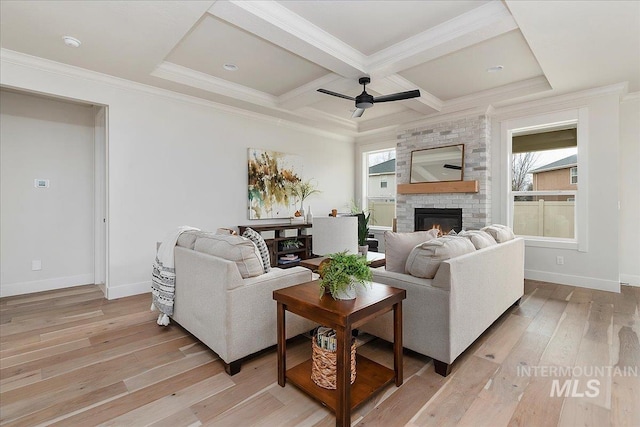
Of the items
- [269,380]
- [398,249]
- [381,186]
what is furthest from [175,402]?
[381,186]

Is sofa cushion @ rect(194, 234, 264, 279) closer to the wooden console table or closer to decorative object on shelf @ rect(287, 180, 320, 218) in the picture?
the wooden console table

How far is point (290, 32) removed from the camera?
2.71 metres

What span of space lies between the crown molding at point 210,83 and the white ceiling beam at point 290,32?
152 cm

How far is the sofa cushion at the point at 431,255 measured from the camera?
2.12 m

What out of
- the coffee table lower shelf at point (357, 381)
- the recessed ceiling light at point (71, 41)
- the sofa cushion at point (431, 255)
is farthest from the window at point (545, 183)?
the recessed ceiling light at point (71, 41)

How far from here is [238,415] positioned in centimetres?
168

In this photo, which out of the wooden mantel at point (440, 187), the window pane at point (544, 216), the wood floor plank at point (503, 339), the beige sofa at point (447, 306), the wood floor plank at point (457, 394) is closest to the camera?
the wood floor plank at point (457, 394)

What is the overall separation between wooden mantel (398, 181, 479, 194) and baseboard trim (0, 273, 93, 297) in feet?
16.9

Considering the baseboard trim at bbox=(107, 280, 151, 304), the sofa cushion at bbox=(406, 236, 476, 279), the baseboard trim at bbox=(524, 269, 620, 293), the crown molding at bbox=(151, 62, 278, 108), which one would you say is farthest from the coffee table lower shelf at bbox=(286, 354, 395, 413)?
the baseboard trim at bbox=(524, 269, 620, 293)

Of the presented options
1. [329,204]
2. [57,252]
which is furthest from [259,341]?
[329,204]

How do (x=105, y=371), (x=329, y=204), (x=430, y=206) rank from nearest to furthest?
(x=105, y=371), (x=430, y=206), (x=329, y=204)

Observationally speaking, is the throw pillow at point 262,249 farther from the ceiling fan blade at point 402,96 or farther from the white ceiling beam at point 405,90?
the white ceiling beam at point 405,90

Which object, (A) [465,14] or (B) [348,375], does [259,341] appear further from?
(A) [465,14]

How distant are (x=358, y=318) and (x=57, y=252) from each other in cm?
445
